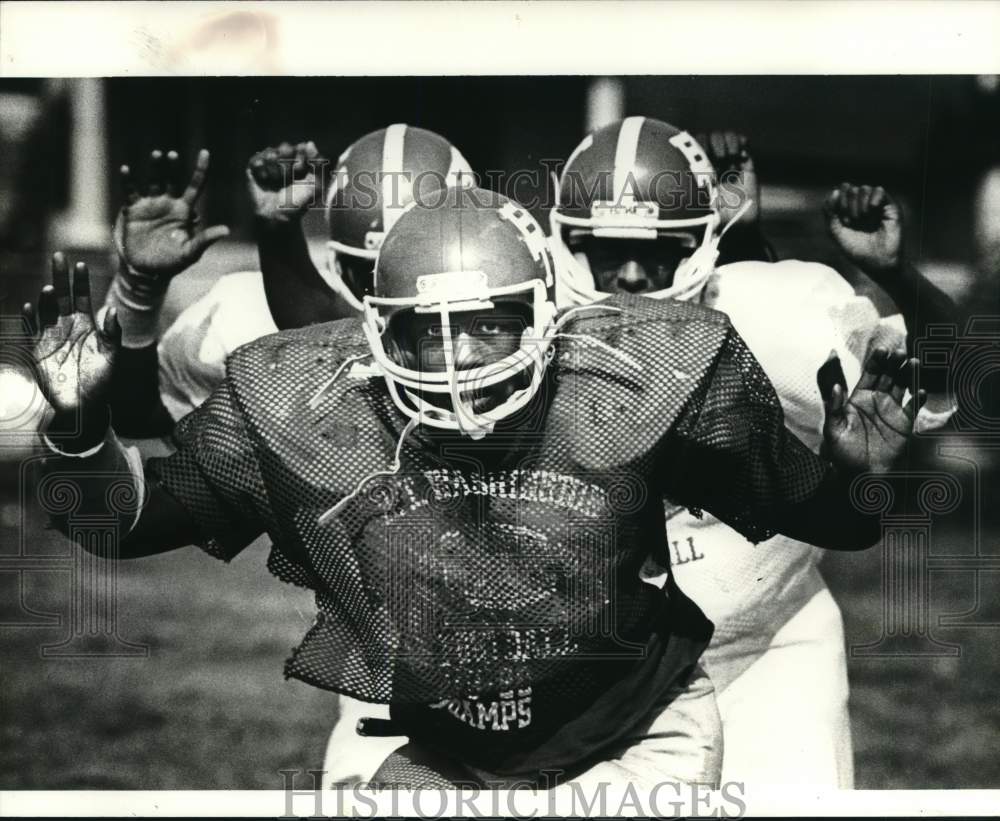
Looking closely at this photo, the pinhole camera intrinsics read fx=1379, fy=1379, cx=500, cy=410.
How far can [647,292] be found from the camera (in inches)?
125

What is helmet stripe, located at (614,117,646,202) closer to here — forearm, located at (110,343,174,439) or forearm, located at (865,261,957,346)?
forearm, located at (865,261,957,346)

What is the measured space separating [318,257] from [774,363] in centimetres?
110

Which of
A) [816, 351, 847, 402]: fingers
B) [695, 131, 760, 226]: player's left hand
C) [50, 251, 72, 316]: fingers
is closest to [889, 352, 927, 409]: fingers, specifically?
[816, 351, 847, 402]: fingers

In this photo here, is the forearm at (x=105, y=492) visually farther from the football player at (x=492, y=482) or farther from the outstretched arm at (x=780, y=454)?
the outstretched arm at (x=780, y=454)

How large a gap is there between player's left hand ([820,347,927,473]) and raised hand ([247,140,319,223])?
4.25 feet

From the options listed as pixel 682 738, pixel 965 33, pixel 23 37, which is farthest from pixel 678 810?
pixel 23 37

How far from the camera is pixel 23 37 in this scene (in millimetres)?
3178

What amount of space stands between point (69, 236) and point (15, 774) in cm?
131

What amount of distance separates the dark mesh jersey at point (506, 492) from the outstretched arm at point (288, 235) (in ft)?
0.81

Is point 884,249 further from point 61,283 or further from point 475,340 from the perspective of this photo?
point 61,283

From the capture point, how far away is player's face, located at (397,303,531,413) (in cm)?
285

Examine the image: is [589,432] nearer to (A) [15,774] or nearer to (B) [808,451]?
(B) [808,451]

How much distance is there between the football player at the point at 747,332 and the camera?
3.16m

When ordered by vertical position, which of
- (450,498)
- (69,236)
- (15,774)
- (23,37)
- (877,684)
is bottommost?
(15,774)
